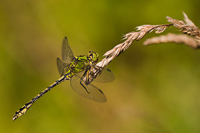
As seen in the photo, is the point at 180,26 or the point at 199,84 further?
the point at 199,84

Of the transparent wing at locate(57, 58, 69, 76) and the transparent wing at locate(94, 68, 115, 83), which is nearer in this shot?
the transparent wing at locate(94, 68, 115, 83)

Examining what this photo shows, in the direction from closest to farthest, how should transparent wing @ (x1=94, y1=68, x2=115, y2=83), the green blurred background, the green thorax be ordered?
transparent wing @ (x1=94, y1=68, x2=115, y2=83) < the green thorax < the green blurred background

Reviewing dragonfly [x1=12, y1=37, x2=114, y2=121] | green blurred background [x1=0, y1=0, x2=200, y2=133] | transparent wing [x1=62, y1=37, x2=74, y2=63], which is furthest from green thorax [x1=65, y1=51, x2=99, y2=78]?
green blurred background [x1=0, y1=0, x2=200, y2=133]

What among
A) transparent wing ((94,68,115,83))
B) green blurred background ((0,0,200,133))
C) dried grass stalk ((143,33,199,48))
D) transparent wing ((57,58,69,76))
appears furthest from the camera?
green blurred background ((0,0,200,133))

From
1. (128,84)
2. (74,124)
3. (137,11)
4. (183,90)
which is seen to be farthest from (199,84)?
(74,124)

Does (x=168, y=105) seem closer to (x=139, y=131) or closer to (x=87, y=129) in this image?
(x=139, y=131)

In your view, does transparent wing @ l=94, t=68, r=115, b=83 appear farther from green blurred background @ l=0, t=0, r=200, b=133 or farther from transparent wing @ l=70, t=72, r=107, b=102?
green blurred background @ l=0, t=0, r=200, b=133
